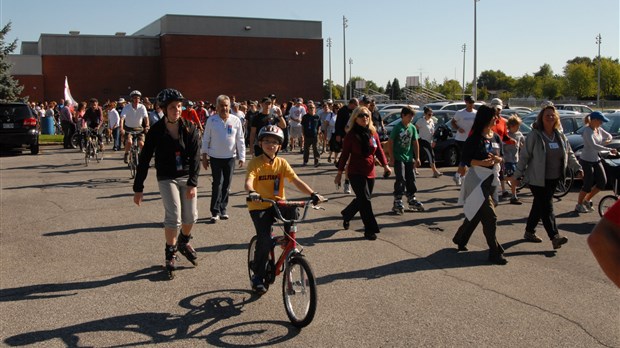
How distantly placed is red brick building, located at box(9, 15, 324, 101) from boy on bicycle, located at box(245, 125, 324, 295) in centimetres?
5152

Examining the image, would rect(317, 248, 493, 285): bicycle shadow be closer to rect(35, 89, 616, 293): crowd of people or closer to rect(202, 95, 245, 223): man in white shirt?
rect(35, 89, 616, 293): crowd of people

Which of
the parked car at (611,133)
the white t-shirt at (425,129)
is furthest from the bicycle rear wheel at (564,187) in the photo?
the white t-shirt at (425,129)

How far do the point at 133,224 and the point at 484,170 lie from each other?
5513 millimetres

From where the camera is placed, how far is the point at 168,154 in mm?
6914

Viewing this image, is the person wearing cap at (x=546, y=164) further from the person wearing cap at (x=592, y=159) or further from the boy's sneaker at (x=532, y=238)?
the person wearing cap at (x=592, y=159)

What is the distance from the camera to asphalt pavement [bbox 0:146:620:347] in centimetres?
523

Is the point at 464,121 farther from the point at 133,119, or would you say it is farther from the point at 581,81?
the point at 581,81

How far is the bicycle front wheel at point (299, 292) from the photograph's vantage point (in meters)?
5.22

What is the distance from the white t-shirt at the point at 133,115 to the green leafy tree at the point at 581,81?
3674 inches

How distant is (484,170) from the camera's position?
26.1 ft

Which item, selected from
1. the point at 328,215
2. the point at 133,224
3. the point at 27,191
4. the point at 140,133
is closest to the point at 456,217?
the point at 328,215

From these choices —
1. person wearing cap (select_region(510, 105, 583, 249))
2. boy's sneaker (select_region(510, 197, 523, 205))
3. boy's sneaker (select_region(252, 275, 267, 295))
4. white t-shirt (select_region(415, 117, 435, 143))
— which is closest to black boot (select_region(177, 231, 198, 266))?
boy's sneaker (select_region(252, 275, 267, 295))

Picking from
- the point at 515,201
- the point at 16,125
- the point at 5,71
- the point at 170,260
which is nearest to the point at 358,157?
the point at 170,260

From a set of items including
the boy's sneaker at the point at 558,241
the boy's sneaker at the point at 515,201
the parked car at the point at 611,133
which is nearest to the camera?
the boy's sneaker at the point at 558,241
